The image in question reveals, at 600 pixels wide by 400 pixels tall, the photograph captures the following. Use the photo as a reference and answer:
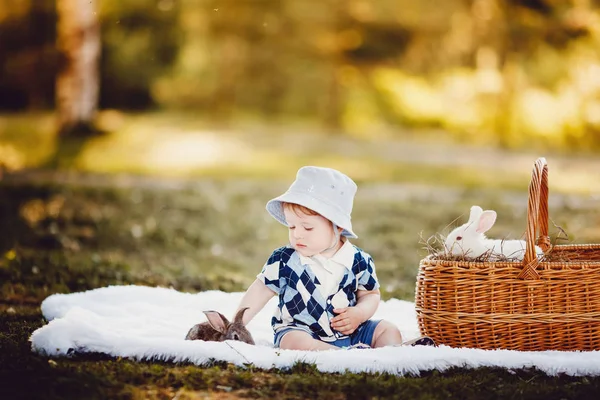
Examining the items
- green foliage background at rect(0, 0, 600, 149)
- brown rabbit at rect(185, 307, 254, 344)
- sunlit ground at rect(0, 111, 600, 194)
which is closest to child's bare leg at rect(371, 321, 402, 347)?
brown rabbit at rect(185, 307, 254, 344)

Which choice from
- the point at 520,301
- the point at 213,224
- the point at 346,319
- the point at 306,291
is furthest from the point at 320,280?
the point at 213,224

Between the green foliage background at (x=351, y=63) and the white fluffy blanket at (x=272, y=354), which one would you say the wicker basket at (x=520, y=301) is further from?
the green foliage background at (x=351, y=63)

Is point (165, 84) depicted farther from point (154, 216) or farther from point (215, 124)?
point (154, 216)

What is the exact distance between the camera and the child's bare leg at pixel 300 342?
3473 mm

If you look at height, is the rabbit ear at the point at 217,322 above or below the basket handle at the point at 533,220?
below

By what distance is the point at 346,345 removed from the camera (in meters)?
3.64

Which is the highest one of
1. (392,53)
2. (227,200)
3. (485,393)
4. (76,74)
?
(392,53)

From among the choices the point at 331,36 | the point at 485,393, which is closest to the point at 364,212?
the point at 485,393

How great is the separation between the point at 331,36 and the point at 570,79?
18.1ft

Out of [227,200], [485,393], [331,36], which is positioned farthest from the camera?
[331,36]

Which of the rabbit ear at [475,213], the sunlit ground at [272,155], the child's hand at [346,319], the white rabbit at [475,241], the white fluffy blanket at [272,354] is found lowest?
the white fluffy blanket at [272,354]

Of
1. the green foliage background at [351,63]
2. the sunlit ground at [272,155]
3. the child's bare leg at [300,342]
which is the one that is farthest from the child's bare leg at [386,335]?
the green foliage background at [351,63]

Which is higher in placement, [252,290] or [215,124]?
[215,124]

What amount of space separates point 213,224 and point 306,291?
4.74m
